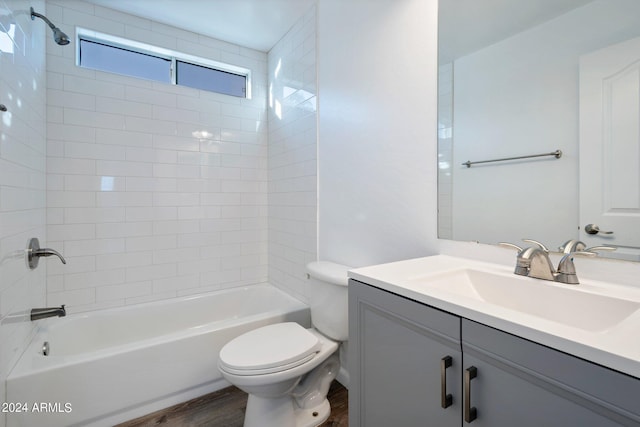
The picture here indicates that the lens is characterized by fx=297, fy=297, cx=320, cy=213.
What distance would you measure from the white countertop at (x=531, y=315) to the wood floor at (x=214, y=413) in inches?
42.1

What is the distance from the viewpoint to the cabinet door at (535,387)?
0.48 metres

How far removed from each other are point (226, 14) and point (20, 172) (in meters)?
1.66

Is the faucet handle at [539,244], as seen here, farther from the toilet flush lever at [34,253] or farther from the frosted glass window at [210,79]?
the frosted glass window at [210,79]

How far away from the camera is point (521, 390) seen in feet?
1.95

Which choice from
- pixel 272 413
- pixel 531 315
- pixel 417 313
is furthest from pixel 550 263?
pixel 272 413

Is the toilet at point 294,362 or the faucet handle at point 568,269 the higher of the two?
the faucet handle at point 568,269

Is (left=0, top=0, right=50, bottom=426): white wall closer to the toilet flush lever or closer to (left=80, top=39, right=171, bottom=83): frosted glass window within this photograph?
the toilet flush lever

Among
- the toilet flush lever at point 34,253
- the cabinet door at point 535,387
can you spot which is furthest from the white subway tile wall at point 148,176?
the cabinet door at point 535,387

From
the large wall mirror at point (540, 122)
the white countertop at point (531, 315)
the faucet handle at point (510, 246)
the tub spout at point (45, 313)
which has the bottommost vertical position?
the tub spout at point (45, 313)

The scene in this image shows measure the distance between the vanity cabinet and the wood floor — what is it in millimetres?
758

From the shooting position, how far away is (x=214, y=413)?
1648 mm

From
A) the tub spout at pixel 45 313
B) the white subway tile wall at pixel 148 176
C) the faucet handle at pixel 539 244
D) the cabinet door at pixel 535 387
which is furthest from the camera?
the white subway tile wall at pixel 148 176

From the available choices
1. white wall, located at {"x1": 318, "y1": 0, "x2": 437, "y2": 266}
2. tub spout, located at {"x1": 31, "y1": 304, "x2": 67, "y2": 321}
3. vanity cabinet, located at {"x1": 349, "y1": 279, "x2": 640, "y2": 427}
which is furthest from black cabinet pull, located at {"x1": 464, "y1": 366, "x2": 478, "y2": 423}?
tub spout, located at {"x1": 31, "y1": 304, "x2": 67, "y2": 321}

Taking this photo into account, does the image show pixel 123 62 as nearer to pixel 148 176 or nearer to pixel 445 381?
pixel 148 176
